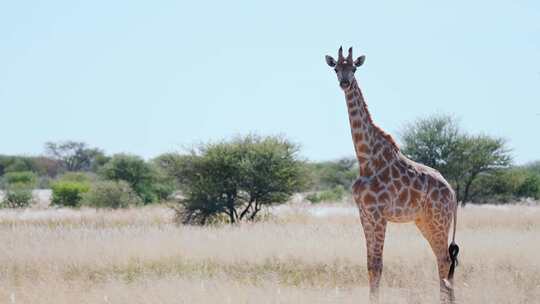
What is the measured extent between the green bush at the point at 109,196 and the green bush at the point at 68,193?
13.9 feet

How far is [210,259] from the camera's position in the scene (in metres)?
14.7

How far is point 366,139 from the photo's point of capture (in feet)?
36.0

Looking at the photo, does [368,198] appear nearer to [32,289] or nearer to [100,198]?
[32,289]

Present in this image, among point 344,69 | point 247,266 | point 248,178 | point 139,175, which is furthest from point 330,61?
point 139,175

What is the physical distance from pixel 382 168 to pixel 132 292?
11.9 ft

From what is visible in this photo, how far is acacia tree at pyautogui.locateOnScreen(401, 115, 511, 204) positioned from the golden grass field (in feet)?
45.6

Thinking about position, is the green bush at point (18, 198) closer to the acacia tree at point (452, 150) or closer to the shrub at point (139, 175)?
the shrub at point (139, 175)

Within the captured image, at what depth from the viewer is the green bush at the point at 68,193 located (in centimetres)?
3738

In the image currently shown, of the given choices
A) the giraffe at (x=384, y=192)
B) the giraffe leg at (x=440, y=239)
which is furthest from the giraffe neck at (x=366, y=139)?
the giraffe leg at (x=440, y=239)

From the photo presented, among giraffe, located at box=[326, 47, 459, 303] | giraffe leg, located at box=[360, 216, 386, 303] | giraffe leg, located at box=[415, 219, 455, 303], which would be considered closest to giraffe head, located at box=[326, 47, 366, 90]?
giraffe, located at box=[326, 47, 459, 303]

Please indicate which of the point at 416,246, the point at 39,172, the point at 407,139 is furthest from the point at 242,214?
the point at 39,172

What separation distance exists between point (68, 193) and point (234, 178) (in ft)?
54.3

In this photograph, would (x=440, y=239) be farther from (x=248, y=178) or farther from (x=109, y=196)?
(x=109, y=196)

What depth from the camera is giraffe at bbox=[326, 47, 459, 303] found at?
34.8 feet
